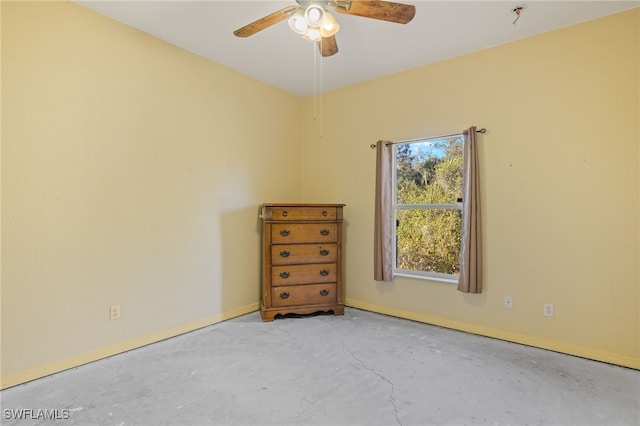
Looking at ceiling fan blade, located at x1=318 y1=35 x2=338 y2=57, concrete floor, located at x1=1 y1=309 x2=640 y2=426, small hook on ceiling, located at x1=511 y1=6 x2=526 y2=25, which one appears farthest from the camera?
small hook on ceiling, located at x1=511 y1=6 x2=526 y2=25

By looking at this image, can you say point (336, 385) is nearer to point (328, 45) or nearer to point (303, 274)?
point (303, 274)

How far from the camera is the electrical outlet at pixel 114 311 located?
250 centimetres

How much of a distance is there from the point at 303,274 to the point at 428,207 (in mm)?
1468

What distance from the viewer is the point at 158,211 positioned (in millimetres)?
2799

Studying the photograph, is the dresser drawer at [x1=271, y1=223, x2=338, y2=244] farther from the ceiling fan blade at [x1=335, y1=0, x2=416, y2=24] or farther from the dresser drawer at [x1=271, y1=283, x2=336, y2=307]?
the ceiling fan blade at [x1=335, y1=0, x2=416, y2=24]

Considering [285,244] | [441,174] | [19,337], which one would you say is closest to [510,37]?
[441,174]

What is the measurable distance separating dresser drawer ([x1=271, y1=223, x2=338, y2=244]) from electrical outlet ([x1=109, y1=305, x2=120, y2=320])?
56.0 inches

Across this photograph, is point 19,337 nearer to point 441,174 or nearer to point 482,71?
point 441,174

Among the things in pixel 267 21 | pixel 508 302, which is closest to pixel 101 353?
pixel 267 21

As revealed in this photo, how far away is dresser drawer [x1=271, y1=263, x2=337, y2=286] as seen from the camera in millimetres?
3326

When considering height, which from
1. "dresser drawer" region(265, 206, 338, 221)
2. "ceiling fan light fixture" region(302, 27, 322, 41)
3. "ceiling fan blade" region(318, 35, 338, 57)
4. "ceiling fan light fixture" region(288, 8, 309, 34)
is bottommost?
"dresser drawer" region(265, 206, 338, 221)

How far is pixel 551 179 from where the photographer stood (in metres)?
2.64

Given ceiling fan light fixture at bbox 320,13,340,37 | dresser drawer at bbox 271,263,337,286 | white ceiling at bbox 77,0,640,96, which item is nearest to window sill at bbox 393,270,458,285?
dresser drawer at bbox 271,263,337,286

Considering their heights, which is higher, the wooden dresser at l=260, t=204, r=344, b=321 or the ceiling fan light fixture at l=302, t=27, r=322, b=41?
the ceiling fan light fixture at l=302, t=27, r=322, b=41
